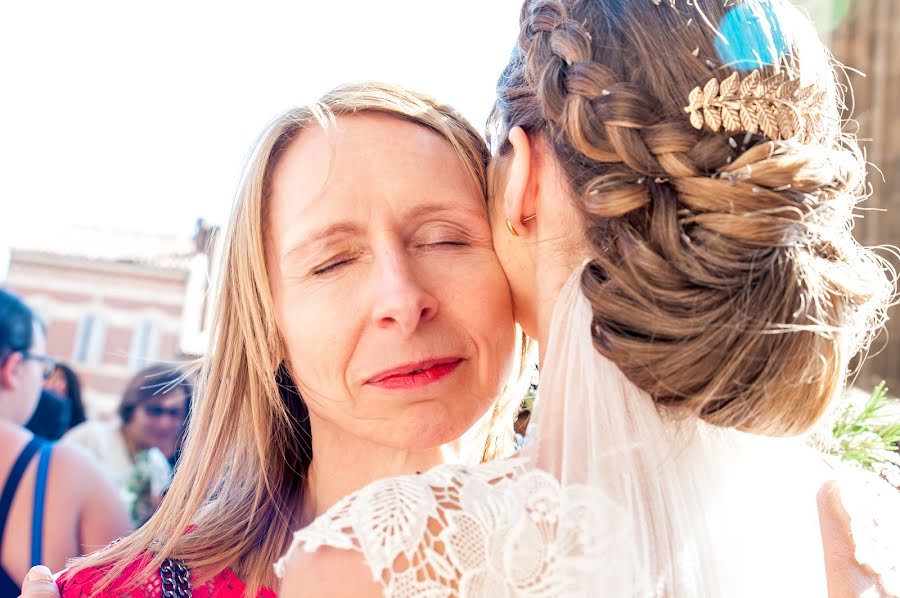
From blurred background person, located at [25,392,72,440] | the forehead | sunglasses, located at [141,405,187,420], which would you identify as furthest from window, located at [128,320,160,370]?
the forehead

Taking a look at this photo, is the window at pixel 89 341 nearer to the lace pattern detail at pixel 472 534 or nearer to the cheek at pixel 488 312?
the cheek at pixel 488 312

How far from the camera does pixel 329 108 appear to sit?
2.18 m

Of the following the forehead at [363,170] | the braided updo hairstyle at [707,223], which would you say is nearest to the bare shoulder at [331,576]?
the braided updo hairstyle at [707,223]

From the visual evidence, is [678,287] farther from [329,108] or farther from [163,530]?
[163,530]

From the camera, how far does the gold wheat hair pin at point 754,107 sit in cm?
139

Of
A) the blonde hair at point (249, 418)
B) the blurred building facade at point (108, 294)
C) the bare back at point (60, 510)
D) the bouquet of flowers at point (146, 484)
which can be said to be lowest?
the blurred building facade at point (108, 294)

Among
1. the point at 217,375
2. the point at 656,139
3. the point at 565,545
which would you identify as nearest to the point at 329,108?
the point at 217,375

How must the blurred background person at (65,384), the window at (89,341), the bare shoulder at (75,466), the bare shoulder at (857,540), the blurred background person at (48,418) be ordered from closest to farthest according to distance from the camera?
1. the bare shoulder at (857,540)
2. the bare shoulder at (75,466)
3. the blurred background person at (48,418)
4. the blurred background person at (65,384)
5. the window at (89,341)

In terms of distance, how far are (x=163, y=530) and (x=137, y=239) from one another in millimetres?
28311

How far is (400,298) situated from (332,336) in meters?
0.21

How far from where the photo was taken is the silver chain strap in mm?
2002

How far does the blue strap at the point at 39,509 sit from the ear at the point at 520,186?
7.85ft

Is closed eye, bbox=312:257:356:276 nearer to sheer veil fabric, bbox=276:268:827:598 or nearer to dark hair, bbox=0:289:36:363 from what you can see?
sheer veil fabric, bbox=276:268:827:598

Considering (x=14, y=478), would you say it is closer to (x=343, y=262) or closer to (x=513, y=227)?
(x=343, y=262)
